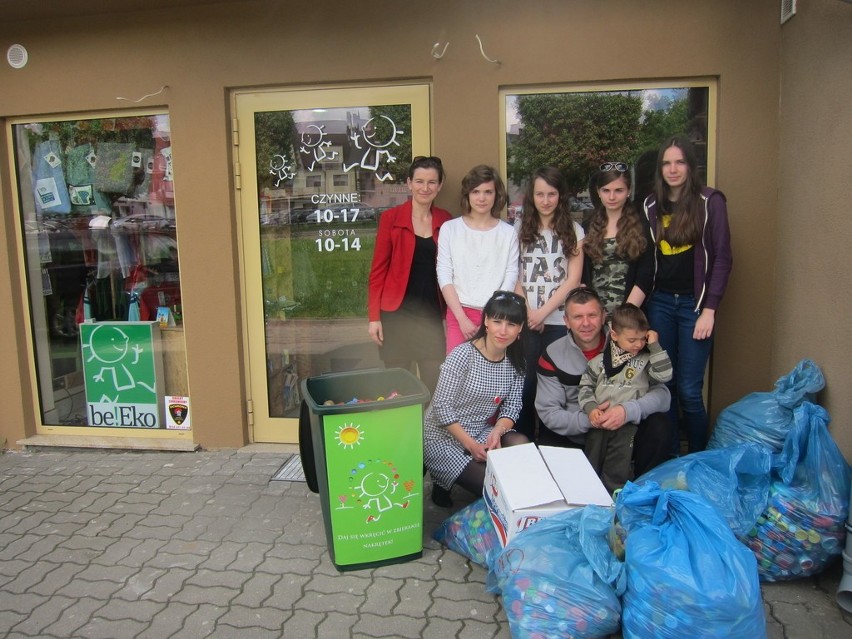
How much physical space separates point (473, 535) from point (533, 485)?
19.5 inches

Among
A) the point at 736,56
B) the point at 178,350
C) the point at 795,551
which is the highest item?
the point at 736,56

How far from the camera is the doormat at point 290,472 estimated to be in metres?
4.01

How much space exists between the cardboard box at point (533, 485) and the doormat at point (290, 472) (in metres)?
1.50

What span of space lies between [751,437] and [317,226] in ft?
9.48

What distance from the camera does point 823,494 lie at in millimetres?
2699

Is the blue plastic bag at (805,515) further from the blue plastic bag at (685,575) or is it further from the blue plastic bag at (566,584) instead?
the blue plastic bag at (566,584)

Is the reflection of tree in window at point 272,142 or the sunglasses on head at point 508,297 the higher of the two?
the reflection of tree in window at point 272,142

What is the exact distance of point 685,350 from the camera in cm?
354

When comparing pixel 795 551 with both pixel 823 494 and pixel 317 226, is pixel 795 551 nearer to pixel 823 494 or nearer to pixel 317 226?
pixel 823 494

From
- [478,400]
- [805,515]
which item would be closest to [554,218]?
[478,400]

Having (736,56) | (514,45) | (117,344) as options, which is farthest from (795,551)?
(117,344)

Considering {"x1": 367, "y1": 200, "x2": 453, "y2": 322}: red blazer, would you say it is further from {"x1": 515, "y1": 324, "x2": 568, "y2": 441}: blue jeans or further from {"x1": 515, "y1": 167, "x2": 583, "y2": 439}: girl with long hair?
{"x1": 515, "y1": 324, "x2": 568, "y2": 441}: blue jeans

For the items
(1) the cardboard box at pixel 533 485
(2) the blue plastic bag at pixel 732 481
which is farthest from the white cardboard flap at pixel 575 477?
(2) the blue plastic bag at pixel 732 481

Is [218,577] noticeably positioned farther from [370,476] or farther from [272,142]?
[272,142]
